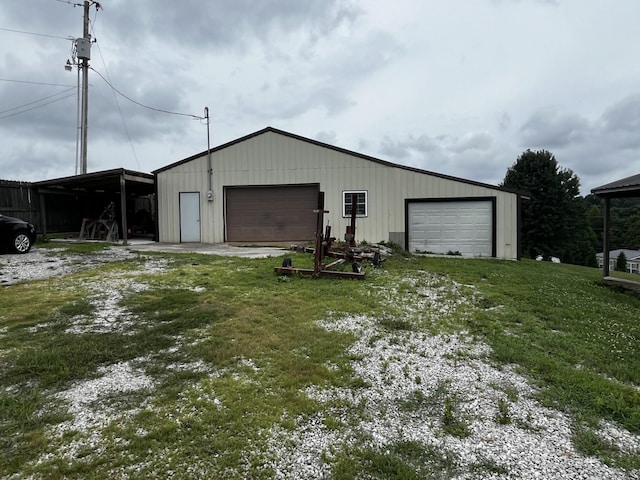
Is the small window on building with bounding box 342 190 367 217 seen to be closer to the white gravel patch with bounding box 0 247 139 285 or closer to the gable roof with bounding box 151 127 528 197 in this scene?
the gable roof with bounding box 151 127 528 197

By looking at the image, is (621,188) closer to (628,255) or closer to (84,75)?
(84,75)

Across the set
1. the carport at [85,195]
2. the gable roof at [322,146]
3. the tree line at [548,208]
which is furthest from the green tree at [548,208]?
the carport at [85,195]

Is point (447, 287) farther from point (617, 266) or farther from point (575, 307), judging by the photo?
point (617, 266)

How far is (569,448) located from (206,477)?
223cm

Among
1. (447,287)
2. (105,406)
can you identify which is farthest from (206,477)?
(447,287)

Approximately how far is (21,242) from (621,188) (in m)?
15.2

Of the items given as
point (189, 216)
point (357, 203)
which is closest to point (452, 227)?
point (357, 203)

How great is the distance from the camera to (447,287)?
23.3ft

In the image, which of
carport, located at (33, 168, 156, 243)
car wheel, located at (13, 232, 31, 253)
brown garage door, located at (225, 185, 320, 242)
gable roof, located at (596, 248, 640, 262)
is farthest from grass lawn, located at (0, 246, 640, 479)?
gable roof, located at (596, 248, 640, 262)

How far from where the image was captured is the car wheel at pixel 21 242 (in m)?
10.5

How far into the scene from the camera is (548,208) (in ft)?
109

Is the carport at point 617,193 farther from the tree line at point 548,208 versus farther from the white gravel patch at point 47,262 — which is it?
the tree line at point 548,208

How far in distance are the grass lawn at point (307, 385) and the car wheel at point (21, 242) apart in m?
5.51

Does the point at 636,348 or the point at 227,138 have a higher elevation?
the point at 227,138
